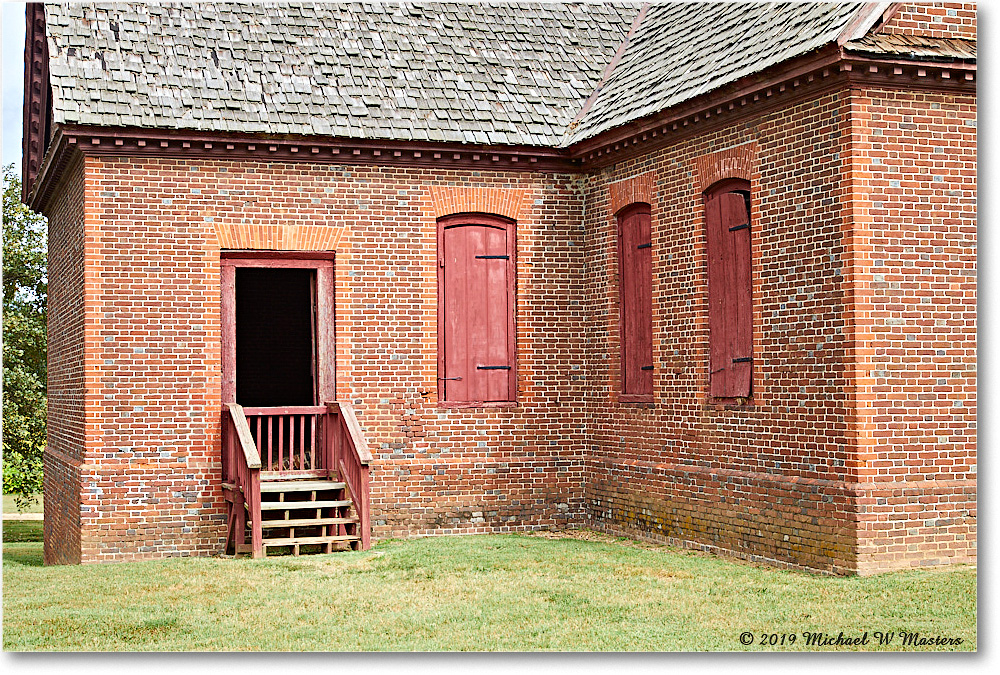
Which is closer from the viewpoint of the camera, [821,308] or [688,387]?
[821,308]

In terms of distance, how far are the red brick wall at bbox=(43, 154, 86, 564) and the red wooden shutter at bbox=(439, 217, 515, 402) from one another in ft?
14.8

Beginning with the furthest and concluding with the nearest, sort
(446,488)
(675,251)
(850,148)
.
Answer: (446,488) < (675,251) < (850,148)

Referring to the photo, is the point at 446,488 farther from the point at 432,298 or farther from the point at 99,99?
the point at 99,99

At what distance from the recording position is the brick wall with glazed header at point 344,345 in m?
14.7

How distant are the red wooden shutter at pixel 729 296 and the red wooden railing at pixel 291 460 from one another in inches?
164

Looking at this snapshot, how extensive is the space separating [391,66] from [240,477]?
5.82m

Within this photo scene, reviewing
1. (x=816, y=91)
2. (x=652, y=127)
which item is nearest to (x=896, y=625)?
(x=816, y=91)

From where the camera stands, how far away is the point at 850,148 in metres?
12.1

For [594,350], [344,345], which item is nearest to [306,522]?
[344,345]

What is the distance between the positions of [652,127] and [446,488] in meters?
5.21

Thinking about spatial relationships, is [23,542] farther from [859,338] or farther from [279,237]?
[859,338]

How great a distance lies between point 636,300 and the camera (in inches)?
617

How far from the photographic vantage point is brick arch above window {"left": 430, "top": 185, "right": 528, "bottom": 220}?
16016mm

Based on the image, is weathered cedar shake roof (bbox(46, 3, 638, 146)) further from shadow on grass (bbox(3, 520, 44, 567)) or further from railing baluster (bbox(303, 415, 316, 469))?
shadow on grass (bbox(3, 520, 44, 567))
